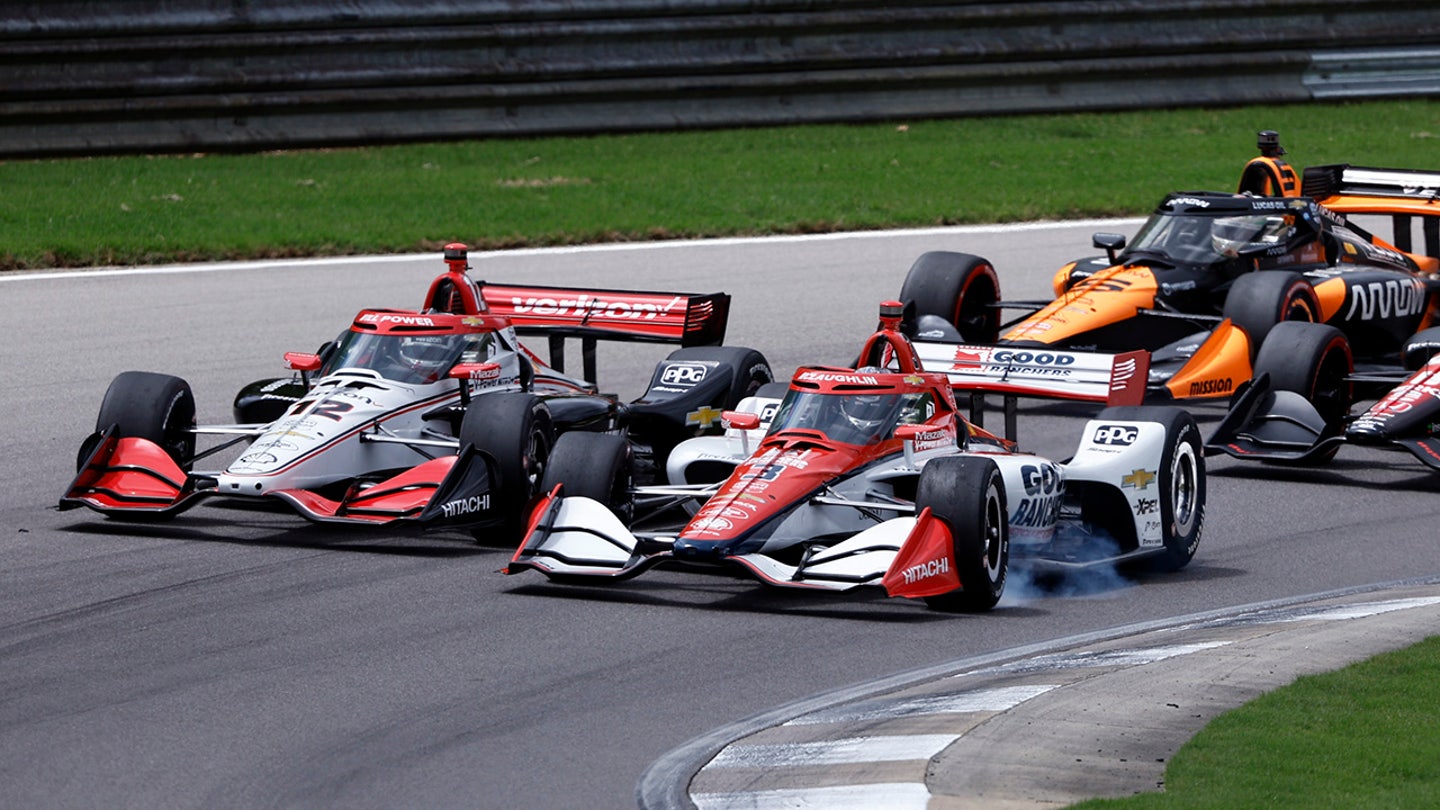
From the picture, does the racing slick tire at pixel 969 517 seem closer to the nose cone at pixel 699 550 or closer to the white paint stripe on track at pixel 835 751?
the nose cone at pixel 699 550

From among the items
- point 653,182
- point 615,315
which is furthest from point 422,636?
point 653,182

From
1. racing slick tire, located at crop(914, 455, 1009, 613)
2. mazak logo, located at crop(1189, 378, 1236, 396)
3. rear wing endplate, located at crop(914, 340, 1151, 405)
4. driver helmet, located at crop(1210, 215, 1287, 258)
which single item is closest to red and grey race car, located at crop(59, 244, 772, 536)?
rear wing endplate, located at crop(914, 340, 1151, 405)

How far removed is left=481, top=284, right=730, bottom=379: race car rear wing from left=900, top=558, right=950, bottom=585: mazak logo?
444 centimetres

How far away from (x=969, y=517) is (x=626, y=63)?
1557 centimetres

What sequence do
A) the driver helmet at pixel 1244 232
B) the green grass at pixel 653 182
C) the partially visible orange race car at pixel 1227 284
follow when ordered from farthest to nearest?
the green grass at pixel 653 182
the driver helmet at pixel 1244 232
the partially visible orange race car at pixel 1227 284

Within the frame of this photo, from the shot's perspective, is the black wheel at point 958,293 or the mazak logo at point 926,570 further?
the black wheel at point 958,293

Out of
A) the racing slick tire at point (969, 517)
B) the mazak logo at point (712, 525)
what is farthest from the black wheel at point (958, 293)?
the mazak logo at point (712, 525)

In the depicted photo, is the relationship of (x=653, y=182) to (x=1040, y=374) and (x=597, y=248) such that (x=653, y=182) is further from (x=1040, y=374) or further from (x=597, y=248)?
(x=1040, y=374)

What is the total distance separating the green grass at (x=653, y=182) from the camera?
2070cm

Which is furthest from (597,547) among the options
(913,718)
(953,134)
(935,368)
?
(953,134)

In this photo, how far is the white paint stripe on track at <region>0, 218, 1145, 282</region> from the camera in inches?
762

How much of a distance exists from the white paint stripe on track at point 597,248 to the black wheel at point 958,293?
16.3 feet

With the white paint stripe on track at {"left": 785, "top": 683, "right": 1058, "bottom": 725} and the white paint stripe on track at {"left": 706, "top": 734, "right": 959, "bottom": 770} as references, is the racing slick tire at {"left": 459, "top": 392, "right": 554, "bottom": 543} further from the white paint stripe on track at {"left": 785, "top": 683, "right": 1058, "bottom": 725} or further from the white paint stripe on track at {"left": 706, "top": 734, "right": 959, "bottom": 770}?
the white paint stripe on track at {"left": 706, "top": 734, "right": 959, "bottom": 770}

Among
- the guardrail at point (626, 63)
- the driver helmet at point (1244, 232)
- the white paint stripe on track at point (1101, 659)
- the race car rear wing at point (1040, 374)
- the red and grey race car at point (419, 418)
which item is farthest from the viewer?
the guardrail at point (626, 63)
